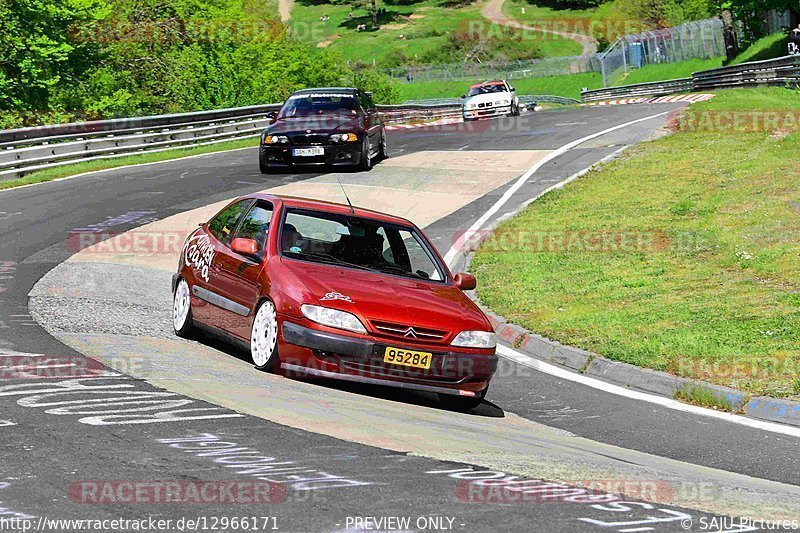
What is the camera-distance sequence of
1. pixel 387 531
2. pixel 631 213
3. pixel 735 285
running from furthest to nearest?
pixel 631 213 < pixel 735 285 < pixel 387 531

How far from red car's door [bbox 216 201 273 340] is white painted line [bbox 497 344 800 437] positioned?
3.06m

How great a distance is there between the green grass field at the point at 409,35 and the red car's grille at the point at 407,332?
114869 millimetres

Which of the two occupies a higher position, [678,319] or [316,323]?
[316,323]

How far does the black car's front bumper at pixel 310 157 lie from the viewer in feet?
86.7

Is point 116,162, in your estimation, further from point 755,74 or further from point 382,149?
point 755,74

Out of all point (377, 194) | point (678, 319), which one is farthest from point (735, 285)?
point (377, 194)

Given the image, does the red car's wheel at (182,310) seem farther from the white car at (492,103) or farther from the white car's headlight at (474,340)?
the white car at (492,103)

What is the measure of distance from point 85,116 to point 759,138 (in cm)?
2854

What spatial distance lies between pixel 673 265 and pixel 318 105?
12212mm

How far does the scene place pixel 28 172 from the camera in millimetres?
27922

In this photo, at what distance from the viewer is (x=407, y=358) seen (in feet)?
30.3

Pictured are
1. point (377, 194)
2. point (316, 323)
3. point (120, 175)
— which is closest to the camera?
point (316, 323)

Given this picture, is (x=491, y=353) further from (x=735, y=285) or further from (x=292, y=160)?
(x=292, y=160)

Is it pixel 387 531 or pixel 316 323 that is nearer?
pixel 387 531
